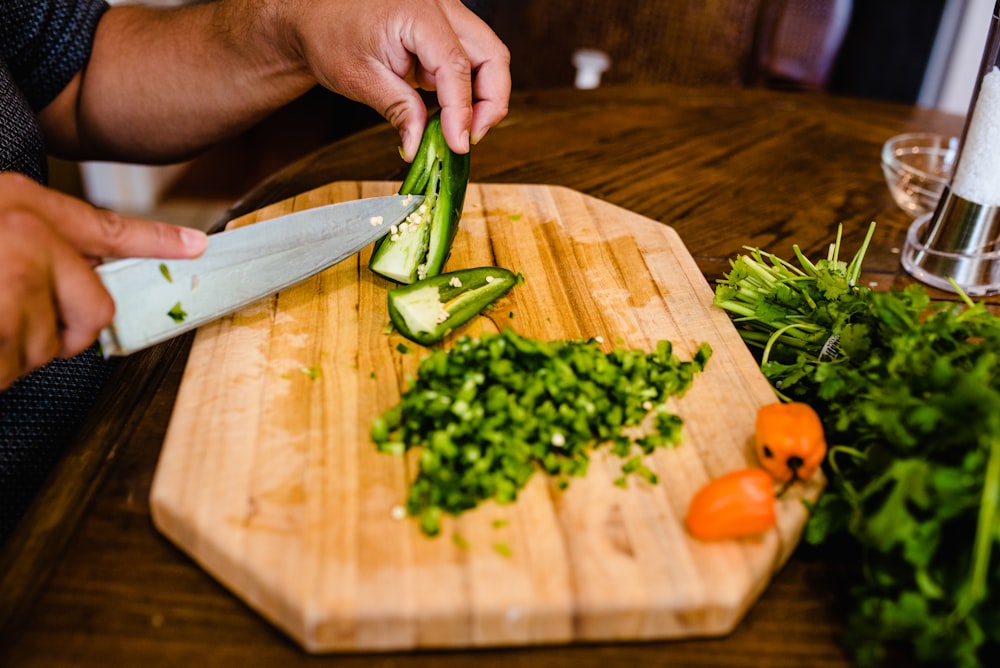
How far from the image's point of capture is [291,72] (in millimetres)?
2023

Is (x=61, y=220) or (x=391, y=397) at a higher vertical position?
(x=61, y=220)

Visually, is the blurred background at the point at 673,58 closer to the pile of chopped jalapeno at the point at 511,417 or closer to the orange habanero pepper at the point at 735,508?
the pile of chopped jalapeno at the point at 511,417

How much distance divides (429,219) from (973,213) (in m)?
1.19

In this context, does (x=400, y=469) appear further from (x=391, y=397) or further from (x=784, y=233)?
(x=784, y=233)

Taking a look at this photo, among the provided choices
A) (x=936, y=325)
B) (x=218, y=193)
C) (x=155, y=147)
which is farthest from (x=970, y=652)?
(x=218, y=193)

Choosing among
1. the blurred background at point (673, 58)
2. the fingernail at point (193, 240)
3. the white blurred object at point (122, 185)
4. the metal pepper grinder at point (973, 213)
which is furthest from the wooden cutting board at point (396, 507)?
the white blurred object at point (122, 185)

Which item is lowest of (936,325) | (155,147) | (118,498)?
(118,498)

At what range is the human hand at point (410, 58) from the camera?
1672 millimetres

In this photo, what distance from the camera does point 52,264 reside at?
3.63ft

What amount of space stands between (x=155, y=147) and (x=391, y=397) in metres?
1.27

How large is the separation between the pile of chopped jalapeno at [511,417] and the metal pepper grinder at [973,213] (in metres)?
0.84

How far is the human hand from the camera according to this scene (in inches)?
65.8

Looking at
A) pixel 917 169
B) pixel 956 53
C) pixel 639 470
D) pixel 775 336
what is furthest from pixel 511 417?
pixel 956 53

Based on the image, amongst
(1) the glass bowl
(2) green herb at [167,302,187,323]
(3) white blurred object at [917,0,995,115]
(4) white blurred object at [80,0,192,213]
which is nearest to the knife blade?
(2) green herb at [167,302,187,323]
